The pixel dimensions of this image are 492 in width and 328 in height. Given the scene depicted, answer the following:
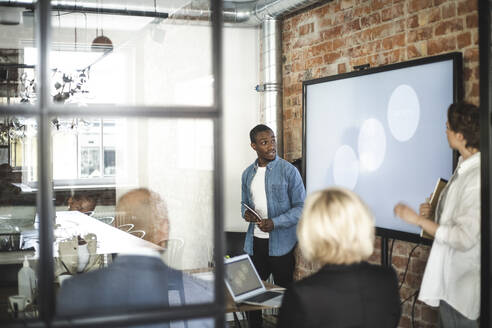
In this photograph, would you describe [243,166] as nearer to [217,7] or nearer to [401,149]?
[401,149]

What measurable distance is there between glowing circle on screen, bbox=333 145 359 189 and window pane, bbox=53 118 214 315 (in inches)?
45.9

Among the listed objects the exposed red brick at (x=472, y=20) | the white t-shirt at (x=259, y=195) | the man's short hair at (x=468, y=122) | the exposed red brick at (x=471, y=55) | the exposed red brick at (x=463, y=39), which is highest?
the exposed red brick at (x=472, y=20)

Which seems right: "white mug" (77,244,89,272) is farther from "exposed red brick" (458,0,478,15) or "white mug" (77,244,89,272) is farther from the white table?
"exposed red brick" (458,0,478,15)

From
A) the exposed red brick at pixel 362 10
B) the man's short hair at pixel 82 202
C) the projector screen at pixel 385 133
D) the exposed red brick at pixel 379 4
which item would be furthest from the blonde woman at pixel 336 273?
the man's short hair at pixel 82 202

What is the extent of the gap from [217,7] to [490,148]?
4.10ft

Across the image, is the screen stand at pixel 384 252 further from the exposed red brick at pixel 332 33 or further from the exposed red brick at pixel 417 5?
the exposed red brick at pixel 332 33

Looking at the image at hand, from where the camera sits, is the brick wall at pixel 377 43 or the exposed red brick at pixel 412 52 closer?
the brick wall at pixel 377 43

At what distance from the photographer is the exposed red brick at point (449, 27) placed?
12.4ft

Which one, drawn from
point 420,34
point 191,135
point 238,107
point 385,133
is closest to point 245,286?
point 385,133

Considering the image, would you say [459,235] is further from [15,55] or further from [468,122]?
[15,55]

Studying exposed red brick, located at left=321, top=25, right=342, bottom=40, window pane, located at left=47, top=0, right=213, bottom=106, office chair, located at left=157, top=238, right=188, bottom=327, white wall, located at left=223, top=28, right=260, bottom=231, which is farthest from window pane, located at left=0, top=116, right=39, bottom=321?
exposed red brick, located at left=321, top=25, right=342, bottom=40

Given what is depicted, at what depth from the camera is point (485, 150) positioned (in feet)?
7.80

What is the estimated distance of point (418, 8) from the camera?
416 cm

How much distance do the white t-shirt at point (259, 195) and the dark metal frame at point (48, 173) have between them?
296 centimetres
